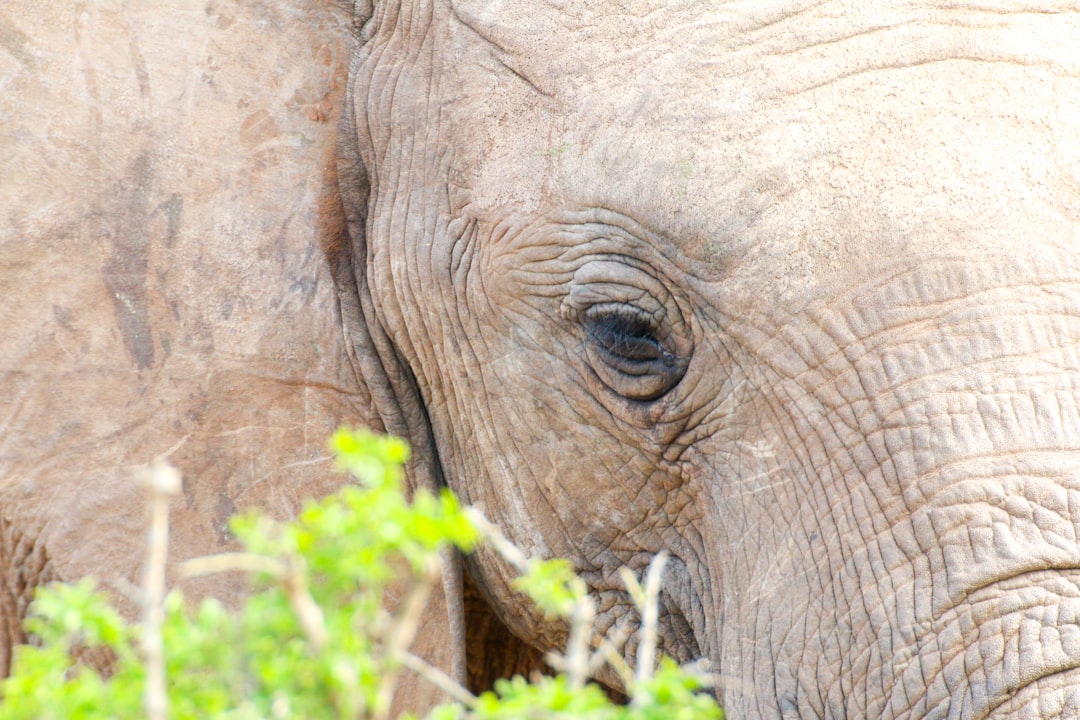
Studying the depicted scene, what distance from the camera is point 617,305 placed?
198 centimetres

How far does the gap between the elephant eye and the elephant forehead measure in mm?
140

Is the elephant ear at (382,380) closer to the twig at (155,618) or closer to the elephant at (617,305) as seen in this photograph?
the elephant at (617,305)

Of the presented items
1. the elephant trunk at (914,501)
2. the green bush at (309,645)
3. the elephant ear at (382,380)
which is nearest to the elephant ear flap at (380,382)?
the elephant ear at (382,380)

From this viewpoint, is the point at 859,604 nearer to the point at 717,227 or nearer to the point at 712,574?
the point at 712,574

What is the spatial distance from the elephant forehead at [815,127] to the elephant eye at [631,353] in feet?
0.46

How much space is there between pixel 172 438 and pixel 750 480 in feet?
2.80

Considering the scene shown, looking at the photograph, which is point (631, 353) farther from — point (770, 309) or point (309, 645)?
point (309, 645)

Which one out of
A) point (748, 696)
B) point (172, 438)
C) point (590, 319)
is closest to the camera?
point (748, 696)

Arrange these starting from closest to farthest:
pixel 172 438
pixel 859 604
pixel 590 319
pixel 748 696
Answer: pixel 859 604
pixel 748 696
pixel 590 319
pixel 172 438

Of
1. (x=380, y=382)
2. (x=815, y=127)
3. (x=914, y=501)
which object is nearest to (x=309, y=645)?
→ (x=914, y=501)

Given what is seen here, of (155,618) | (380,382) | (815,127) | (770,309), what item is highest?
(815,127)

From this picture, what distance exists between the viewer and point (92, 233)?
6.97ft

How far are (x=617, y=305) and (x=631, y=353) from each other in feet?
0.22

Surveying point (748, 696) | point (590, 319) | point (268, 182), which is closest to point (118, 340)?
point (268, 182)
